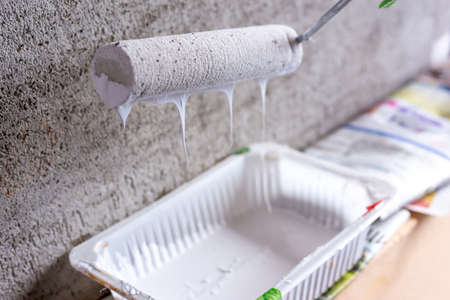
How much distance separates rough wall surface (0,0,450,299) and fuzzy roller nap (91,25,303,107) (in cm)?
12

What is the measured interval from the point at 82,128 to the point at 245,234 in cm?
46

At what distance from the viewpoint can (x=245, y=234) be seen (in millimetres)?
995

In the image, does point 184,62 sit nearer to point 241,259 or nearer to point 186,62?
point 186,62

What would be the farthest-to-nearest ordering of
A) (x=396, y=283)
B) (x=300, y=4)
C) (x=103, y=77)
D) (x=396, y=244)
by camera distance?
(x=300, y=4), (x=396, y=244), (x=396, y=283), (x=103, y=77)

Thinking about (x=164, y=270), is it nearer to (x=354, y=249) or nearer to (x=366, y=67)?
(x=354, y=249)

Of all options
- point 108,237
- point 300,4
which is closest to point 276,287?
point 108,237

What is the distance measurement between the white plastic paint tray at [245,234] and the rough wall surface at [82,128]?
0.18 ft

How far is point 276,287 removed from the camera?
631mm

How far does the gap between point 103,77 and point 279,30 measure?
0.32m

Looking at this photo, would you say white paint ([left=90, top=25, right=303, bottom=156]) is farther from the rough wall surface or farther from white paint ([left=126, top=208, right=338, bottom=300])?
white paint ([left=126, top=208, right=338, bottom=300])

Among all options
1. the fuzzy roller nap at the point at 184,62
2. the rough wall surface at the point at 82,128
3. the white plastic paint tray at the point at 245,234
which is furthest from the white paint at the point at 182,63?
the white plastic paint tray at the point at 245,234

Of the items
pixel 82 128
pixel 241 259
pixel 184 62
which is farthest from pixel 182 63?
pixel 241 259

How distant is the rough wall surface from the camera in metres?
0.66

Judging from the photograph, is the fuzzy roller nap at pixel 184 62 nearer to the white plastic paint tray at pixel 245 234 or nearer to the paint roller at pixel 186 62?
the paint roller at pixel 186 62
